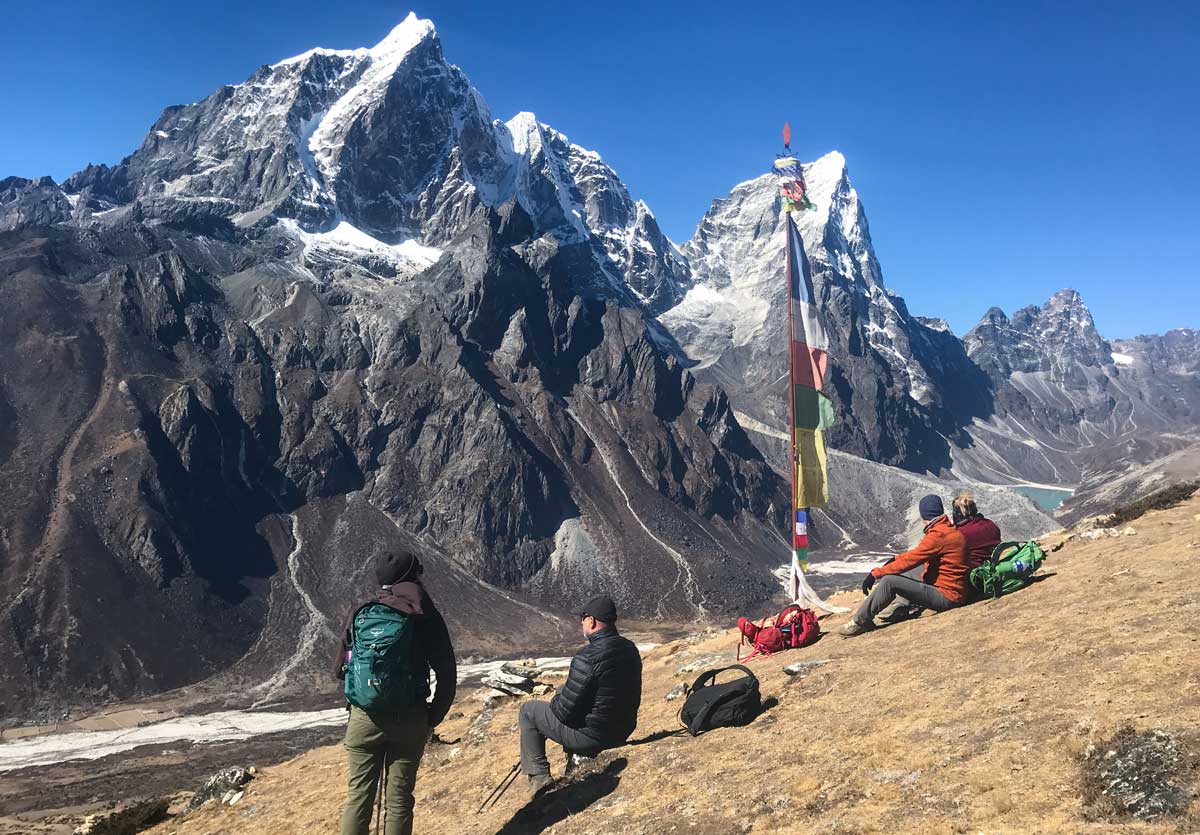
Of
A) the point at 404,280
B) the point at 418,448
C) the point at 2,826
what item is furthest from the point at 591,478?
the point at 2,826

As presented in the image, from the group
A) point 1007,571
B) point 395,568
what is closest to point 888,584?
point 1007,571

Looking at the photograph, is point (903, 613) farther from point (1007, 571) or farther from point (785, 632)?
point (785, 632)

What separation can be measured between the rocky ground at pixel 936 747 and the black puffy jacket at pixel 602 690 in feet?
2.70

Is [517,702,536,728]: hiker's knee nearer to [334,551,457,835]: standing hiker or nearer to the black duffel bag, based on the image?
[334,551,457,835]: standing hiker

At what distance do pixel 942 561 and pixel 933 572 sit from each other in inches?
13.8

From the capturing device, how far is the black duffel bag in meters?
12.1

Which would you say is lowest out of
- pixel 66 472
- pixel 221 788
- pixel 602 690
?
pixel 221 788

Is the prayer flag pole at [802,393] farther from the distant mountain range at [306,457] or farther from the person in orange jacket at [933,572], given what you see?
the distant mountain range at [306,457]

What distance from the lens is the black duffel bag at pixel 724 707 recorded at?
12094 millimetres

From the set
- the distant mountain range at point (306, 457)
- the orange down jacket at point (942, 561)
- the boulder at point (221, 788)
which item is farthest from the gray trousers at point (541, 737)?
the distant mountain range at point (306, 457)

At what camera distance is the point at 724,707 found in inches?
481

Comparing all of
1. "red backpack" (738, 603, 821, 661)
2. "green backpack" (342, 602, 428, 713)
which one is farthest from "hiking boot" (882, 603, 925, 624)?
"green backpack" (342, 602, 428, 713)

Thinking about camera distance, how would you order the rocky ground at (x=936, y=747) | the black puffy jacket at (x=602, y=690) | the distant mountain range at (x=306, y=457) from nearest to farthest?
the rocky ground at (x=936, y=747) < the black puffy jacket at (x=602, y=690) < the distant mountain range at (x=306, y=457)

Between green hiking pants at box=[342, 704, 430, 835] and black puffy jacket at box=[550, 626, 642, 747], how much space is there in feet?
7.36
